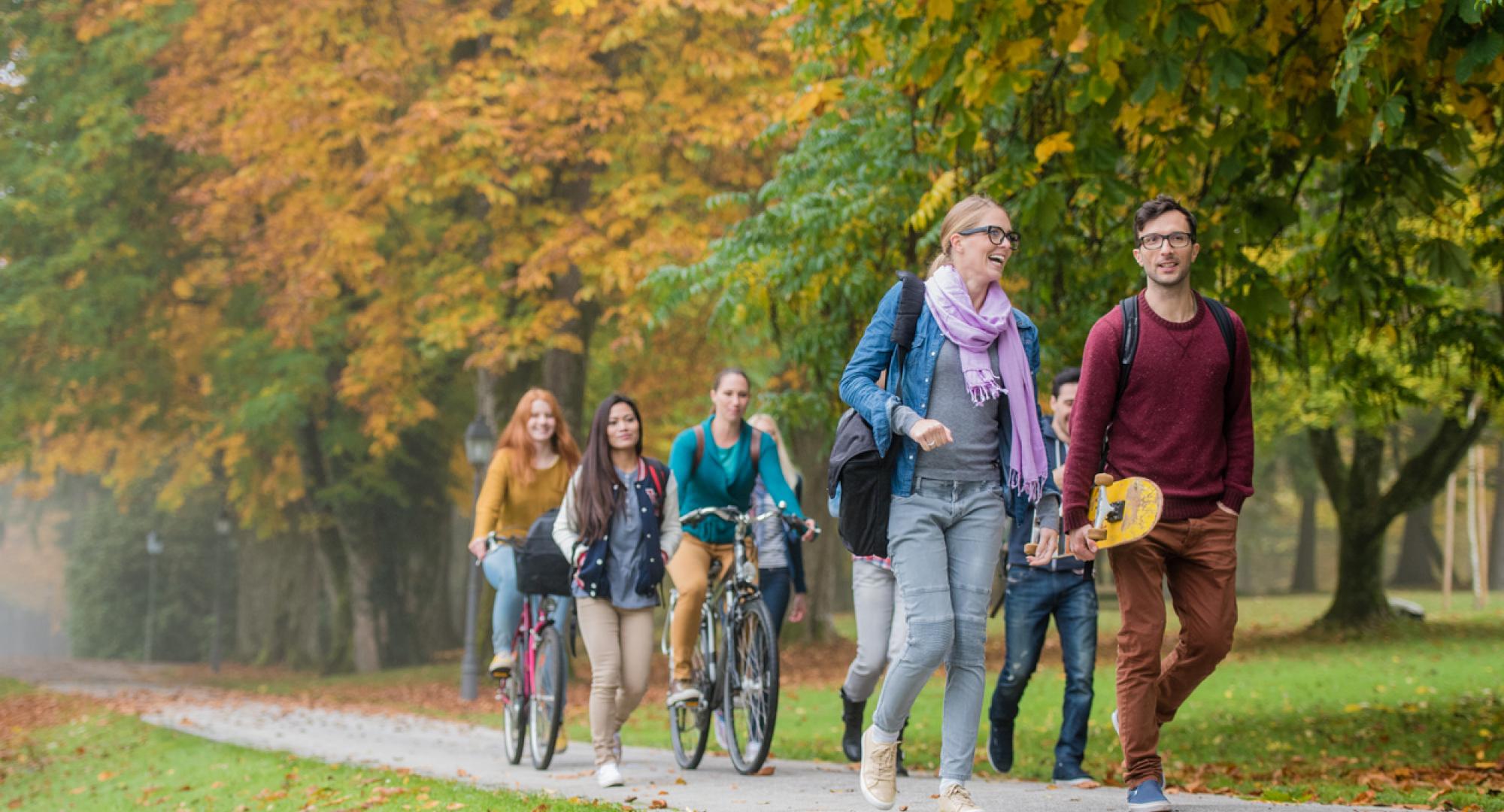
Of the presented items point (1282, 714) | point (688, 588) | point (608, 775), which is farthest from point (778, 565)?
point (1282, 714)

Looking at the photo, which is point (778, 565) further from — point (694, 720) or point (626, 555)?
point (626, 555)

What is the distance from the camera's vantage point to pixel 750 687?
814cm

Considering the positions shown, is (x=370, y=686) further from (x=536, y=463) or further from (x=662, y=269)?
(x=536, y=463)

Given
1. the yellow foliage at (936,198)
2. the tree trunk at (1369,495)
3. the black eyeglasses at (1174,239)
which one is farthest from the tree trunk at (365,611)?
the black eyeglasses at (1174,239)

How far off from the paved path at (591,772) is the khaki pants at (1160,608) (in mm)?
490

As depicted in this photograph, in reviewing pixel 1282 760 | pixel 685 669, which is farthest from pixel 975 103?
pixel 1282 760

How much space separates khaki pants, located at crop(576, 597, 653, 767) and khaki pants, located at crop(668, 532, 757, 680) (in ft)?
0.53

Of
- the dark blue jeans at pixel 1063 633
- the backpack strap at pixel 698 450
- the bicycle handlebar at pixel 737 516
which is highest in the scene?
the backpack strap at pixel 698 450

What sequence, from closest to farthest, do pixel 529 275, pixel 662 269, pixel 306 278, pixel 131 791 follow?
pixel 131 791
pixel 662 269
pixel 529 275
pixel 306 278

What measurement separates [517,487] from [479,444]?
9.59 m

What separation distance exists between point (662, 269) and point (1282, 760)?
23.2 ft

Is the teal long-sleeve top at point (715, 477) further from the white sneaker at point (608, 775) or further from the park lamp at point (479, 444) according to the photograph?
the park lamp at point (479, 444)

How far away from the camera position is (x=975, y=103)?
814cm

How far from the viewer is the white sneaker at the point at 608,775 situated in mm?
8078
